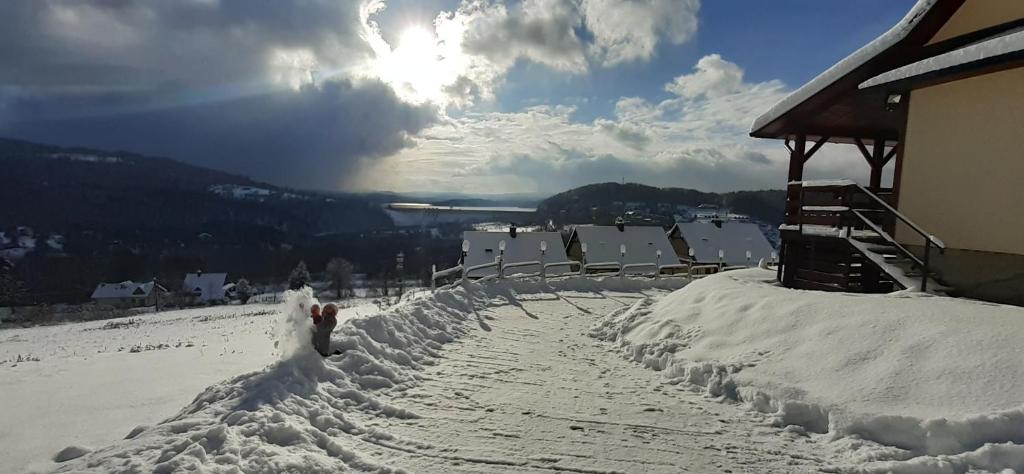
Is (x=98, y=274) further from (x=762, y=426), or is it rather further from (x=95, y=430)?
(x=762, y=426)

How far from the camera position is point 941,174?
24.8ft

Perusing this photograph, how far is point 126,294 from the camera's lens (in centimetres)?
6247

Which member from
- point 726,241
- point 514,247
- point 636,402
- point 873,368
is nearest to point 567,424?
point 636,402

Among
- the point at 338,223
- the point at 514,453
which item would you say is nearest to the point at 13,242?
the point at 338,223

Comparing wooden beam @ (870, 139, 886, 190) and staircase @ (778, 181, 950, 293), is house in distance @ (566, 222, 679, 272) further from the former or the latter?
staircase @ (778, 181, 950, 293)

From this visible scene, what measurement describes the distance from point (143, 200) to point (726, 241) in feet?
433

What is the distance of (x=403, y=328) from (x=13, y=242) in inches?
4290

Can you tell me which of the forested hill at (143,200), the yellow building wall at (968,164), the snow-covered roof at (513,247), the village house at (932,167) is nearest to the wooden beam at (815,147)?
the village house at (932,167)

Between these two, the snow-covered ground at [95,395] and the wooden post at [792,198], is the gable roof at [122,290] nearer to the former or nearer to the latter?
the snow-covered ground at [95,395]

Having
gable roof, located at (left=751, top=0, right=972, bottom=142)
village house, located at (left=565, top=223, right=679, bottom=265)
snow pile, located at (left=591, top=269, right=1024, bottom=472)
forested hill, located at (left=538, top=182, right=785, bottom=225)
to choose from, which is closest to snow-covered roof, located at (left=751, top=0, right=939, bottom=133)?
gable roof, located at (left=751, top=0, right=972, bottom=142)

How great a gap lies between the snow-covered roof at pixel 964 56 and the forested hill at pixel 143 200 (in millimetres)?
88908

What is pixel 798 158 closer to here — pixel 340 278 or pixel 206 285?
pixel 340 278

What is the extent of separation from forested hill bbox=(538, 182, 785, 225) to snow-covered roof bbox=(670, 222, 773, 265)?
31.9 feet

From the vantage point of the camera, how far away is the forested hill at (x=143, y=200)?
9531 cm
